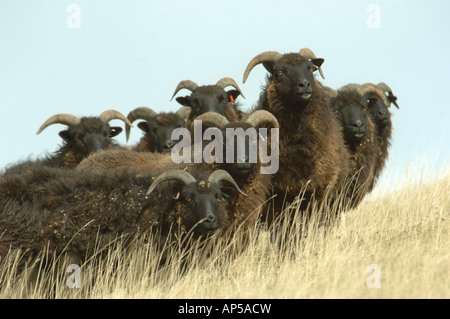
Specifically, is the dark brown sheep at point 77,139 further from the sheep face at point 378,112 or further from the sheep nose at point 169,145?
the sheep face at point 378,112

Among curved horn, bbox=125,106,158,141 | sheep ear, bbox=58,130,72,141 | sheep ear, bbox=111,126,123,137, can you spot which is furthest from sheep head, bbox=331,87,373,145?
sheep ear, bbox=58,130,72,141

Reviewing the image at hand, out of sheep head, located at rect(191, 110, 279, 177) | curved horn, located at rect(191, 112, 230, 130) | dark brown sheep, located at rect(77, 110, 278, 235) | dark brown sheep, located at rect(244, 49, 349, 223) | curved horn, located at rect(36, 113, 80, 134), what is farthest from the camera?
curved horn, located at rect(36, 113, 80, 134)

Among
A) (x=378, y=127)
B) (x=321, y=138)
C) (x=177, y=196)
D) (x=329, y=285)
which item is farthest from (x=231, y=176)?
(x=378, y=127)

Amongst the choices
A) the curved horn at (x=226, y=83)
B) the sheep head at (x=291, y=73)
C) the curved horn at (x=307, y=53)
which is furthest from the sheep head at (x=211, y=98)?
the curved horn at (x=307, y=53)

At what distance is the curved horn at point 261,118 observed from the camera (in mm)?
9992

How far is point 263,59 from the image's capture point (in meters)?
11.1

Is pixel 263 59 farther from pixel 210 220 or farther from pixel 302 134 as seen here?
pixel 210 220

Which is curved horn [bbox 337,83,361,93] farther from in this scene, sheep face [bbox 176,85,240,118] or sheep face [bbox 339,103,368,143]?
sheep face [bbox 176,85,240,118]

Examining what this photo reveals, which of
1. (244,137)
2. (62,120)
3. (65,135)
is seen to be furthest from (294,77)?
(62,120)

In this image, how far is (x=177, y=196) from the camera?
29.6ft

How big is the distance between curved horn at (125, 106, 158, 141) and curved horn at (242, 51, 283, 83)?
154 inches

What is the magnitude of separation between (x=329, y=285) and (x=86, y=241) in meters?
3.03

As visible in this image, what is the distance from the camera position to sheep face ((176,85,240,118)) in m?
12.3

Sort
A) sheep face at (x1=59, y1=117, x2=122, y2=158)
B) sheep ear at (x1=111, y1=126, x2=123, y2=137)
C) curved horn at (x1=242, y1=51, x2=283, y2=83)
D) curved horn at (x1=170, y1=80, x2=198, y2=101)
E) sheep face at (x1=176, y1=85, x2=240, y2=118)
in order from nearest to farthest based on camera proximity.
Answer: curved horn at (x1=242, y1=51, x2=283, y2=83) < sheep face at (x1=176, y1=85, x2=240, y2=118) < curved horn at (x1=170, y1=80, x2=198, y2=101) < sheep face at (x1=59, y1=117, x2=122, y2=158) < sheep ear at (x1=111, y1=126, x2=123, y2=137)
